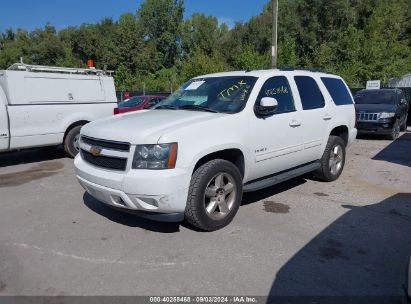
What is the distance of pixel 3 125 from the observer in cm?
764

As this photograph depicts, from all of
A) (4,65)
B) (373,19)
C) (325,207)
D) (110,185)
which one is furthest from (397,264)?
(4,65)

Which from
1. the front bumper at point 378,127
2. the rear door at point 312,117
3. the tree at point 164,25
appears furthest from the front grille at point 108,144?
the tree at point 164,25

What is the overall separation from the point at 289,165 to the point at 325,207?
2.56 feet

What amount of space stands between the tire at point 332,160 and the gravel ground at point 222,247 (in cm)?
26

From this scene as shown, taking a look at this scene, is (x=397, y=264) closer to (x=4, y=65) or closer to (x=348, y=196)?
(x=348, y=196)

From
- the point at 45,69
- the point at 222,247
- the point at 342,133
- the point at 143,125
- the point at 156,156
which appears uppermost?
the point at 45,69

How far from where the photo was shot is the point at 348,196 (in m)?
6.02

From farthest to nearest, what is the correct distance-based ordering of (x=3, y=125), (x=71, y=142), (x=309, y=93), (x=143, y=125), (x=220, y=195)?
(x=71, y=142)
(x=3, y=125)
(x=309, y=93)
(x=220, y=195)
(x=143, y=125)

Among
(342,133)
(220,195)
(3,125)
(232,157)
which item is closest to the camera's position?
(220,195)

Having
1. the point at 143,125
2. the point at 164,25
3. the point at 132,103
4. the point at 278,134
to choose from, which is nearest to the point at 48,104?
the point at 143,125

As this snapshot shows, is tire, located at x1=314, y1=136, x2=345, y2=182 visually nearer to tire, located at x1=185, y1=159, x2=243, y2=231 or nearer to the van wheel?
tire, located at x1=185, y1=159, x2=243, y2=231

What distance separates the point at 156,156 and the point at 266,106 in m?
1.59

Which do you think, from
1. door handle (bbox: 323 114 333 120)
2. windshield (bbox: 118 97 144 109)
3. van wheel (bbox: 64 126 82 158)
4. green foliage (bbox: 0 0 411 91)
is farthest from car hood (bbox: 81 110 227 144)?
green foliage (bbox: 0 0 411 91)

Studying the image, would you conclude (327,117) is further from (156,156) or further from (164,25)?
(164,25)
